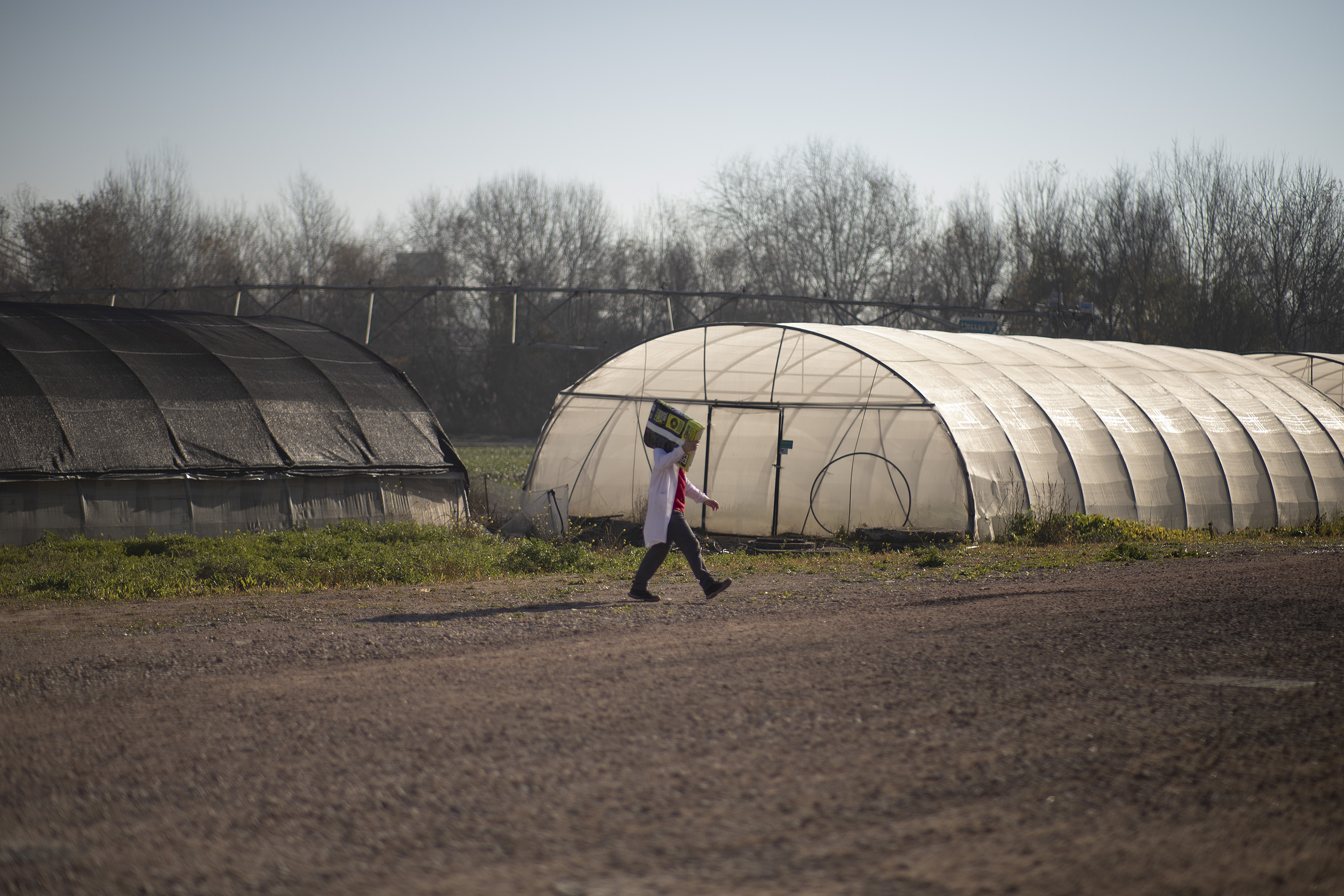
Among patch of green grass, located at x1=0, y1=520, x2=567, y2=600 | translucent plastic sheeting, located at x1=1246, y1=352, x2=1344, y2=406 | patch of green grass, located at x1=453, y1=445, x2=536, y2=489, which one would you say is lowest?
patch of green grass, located at x1=0, y1=520, x2=567, y2=600

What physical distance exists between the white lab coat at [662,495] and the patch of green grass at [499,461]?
15346 mm

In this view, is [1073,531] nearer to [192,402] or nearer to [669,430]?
[669,430]

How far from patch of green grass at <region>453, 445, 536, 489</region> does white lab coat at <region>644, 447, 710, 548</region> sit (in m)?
15.3

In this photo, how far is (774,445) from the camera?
735 inches

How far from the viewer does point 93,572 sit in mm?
12180

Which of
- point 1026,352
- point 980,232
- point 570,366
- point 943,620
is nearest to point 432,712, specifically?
point 943,620

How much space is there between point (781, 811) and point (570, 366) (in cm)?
5505

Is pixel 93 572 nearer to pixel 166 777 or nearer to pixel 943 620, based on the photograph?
pixel 166 777

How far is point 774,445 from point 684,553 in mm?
8342

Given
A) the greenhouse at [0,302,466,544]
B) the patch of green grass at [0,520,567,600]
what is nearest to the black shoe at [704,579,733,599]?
the patch of green grass at [0,520,567,600]

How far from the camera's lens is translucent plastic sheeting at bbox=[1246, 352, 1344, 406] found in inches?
1191

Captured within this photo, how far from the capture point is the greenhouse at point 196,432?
50.8 ft

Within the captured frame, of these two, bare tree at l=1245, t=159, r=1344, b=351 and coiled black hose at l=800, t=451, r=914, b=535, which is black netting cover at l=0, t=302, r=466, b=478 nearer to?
coiled black hose at l=800, t=451, r=914, b=535

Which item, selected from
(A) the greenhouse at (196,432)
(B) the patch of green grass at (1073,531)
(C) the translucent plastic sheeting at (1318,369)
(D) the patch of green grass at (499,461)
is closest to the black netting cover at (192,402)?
(A) the greenhouse at (196,432)
